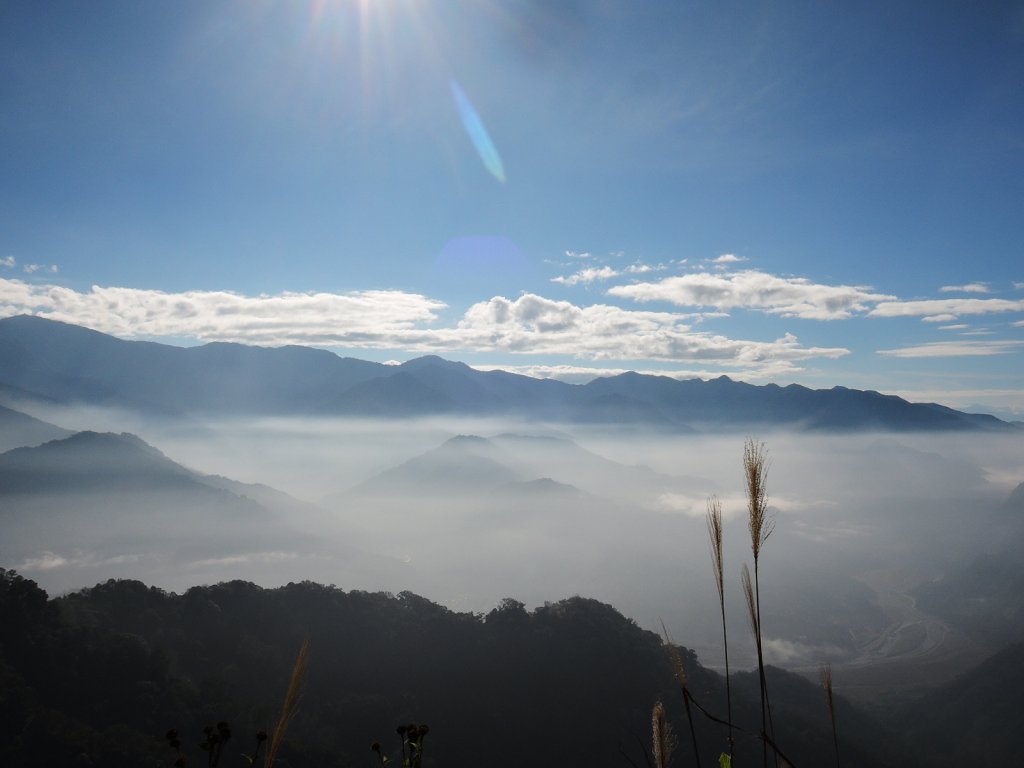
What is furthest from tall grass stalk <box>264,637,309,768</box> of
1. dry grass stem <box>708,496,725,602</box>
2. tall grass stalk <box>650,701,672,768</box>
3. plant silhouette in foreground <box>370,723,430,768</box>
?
dry grass stem <box>708,496,725,602</box>

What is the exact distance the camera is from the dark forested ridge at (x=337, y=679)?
93.3 ft

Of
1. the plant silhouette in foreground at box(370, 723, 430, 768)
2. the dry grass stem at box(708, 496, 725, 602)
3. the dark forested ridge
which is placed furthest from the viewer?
the dark forested ridge

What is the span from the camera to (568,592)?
188875 millimetres

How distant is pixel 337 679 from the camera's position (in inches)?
1641

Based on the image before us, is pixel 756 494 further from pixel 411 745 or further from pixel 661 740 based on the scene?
pixel 411 745

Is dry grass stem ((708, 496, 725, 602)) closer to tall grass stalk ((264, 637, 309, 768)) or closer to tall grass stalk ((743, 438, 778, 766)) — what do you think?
tall grass stalk ((743, 438, 778, 766))

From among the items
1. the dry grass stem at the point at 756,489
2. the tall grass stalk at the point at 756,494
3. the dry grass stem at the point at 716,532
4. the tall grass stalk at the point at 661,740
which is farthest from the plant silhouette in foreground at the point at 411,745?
the dry grass stem at the point at 756,489

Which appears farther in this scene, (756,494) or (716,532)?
(756,494)

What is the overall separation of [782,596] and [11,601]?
645 feet

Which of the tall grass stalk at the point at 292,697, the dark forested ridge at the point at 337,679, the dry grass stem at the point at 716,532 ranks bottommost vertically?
the dark forested ridge at the point at 337,679

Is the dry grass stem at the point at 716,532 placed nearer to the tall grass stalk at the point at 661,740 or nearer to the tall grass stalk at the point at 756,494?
the tall grass stalk at the point at 756,494

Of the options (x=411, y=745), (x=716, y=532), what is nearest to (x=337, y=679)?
(x=411, y=745)

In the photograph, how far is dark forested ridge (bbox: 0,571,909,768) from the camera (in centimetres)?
2844

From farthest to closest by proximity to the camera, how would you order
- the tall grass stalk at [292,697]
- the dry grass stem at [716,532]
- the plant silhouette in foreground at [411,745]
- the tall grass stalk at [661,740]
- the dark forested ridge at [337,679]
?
the dark forested ridge at [337,679], the tall grass stalk at [661,740], the dry grass stem at [716,532], the plant silhouette in foreground at [411,745], the tall grass stalk at [292,697]
